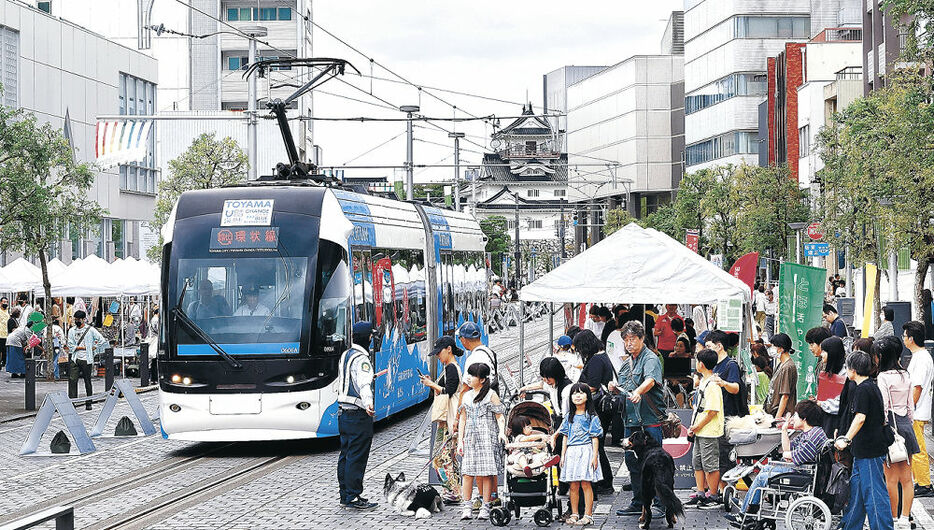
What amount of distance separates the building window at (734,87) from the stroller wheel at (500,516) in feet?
268

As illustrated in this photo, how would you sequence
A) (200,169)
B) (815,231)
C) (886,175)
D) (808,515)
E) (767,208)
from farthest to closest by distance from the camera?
(767,208) < (200,169) < (815,231) < (886,175) < (808,515)

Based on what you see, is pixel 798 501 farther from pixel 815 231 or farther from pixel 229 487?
pixel 815 231

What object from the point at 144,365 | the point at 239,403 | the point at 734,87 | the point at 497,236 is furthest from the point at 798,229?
the point at 497,236

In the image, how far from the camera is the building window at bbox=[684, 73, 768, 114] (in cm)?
9138

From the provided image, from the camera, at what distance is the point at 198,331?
17.3m

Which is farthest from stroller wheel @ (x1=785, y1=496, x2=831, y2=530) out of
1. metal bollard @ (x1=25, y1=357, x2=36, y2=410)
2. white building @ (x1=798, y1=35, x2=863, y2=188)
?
white building @ (x1=798, y1=35, x2=863, y2=188)

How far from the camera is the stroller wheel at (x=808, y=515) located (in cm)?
1138

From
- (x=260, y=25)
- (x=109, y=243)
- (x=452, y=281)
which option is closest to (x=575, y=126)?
A: (x=260, y=25)

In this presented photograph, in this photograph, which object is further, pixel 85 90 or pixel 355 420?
pixel 85 90

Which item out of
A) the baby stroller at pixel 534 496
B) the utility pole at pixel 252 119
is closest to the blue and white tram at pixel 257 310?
the baby stroller at pixel 534 496

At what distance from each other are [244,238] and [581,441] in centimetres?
698

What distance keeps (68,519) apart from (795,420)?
629 cm

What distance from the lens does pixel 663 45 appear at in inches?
4943

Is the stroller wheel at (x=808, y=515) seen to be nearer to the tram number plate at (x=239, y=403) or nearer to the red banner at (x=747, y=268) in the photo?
the tram number plate at (x=239, y=403)
